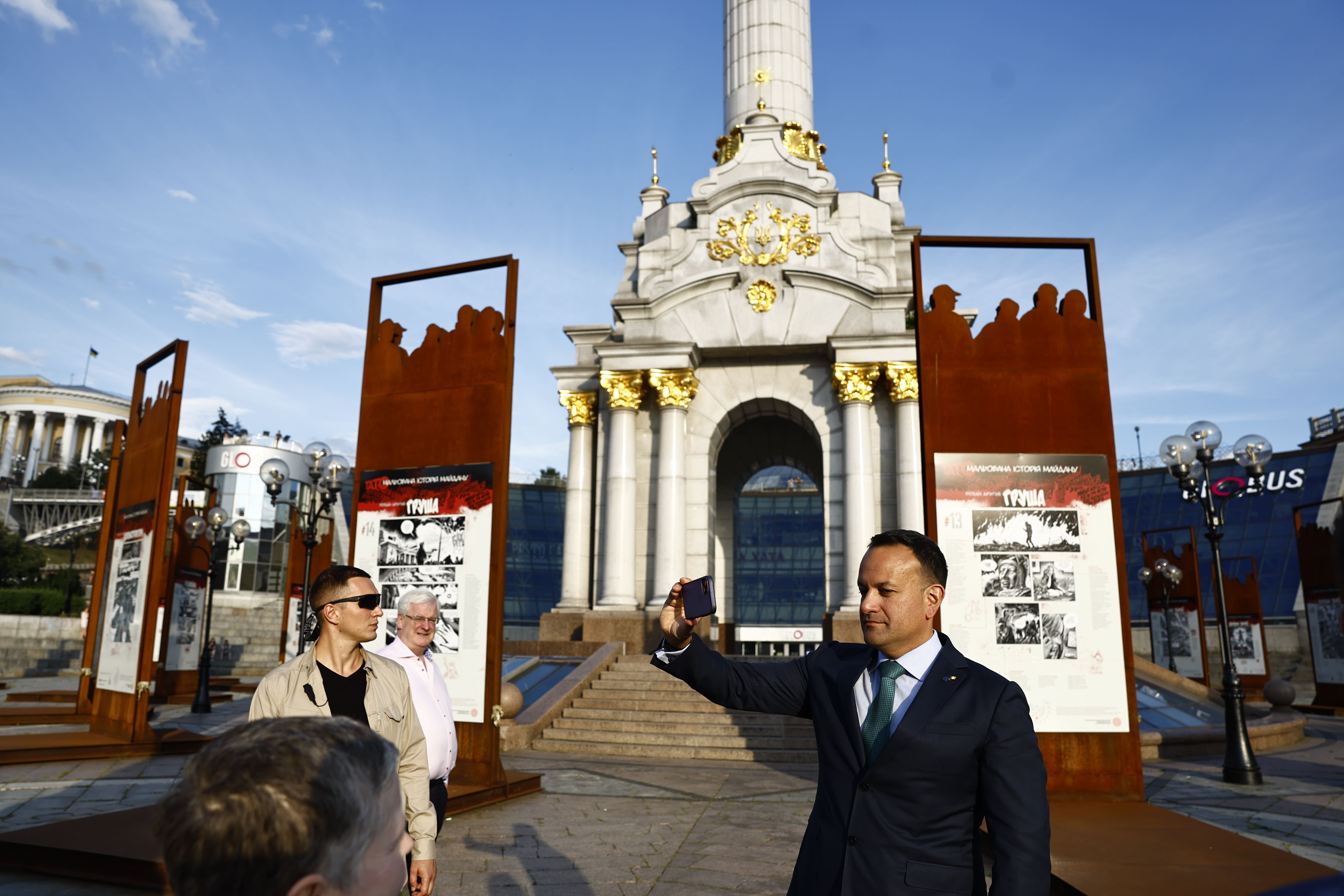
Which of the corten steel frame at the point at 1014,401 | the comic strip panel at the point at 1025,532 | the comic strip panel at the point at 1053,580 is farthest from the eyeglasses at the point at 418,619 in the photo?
the comic strip panel at the point at 1053,580

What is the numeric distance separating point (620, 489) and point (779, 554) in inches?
1535

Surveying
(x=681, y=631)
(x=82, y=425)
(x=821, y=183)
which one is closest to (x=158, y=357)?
(x=681, y=631)

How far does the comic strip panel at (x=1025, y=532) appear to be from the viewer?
8.31 m

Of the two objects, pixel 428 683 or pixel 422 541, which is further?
pixel 422 541

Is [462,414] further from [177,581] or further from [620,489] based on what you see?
[177,581]

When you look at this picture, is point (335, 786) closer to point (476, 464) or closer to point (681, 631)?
point (681, 631)

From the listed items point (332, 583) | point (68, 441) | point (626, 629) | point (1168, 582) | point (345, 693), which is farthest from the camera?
point (68, 441)

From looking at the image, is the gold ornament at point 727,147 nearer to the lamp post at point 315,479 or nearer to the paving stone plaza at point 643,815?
the lamp post at point 315,479

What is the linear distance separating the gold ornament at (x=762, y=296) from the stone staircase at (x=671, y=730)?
945cm

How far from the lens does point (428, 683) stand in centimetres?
516

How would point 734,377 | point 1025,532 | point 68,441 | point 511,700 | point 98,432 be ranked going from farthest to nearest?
point 98,432 → point 68,441 → point 734,377 → point 511,700 → point 1025,532

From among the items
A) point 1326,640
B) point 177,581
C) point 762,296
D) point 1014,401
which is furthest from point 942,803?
point 1326,640

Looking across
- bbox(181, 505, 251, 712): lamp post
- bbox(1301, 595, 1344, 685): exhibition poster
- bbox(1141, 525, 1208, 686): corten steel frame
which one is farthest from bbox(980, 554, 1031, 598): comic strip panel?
bbox(1301, 595, 1344, 685): exhibition poster

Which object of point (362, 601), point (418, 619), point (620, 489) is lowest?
point (418, 619)
